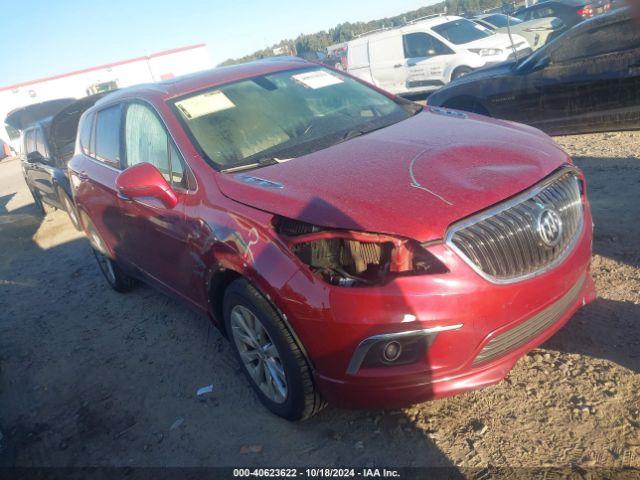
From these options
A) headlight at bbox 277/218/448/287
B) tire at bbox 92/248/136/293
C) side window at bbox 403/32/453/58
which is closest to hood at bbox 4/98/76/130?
side window at bbox 403/32/453/58

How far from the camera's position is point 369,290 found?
2029 mm

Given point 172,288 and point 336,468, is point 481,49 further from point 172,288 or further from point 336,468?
point 336,468

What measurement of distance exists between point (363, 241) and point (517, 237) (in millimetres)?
653

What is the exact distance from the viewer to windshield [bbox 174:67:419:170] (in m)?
2.97

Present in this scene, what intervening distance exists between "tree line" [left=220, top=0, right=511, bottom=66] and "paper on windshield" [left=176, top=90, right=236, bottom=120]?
2492cm

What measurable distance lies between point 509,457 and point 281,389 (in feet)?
3.69

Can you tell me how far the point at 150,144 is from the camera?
3.33m

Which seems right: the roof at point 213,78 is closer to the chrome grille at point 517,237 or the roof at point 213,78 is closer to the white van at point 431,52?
the chrome grille at point 517,237

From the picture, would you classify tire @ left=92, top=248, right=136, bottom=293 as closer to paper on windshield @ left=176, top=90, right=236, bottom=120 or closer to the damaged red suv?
the damaged red suv

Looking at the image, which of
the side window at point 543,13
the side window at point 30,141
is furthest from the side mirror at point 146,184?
the side window at point 543,13

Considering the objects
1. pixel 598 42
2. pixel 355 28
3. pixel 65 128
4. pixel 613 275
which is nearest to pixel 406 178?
pixel 613 275

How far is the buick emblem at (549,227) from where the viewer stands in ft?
7.10

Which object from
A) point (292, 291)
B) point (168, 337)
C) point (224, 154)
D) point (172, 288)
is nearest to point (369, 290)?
point (292, 291)

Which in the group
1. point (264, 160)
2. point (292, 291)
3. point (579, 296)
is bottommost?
point (579, 296)
